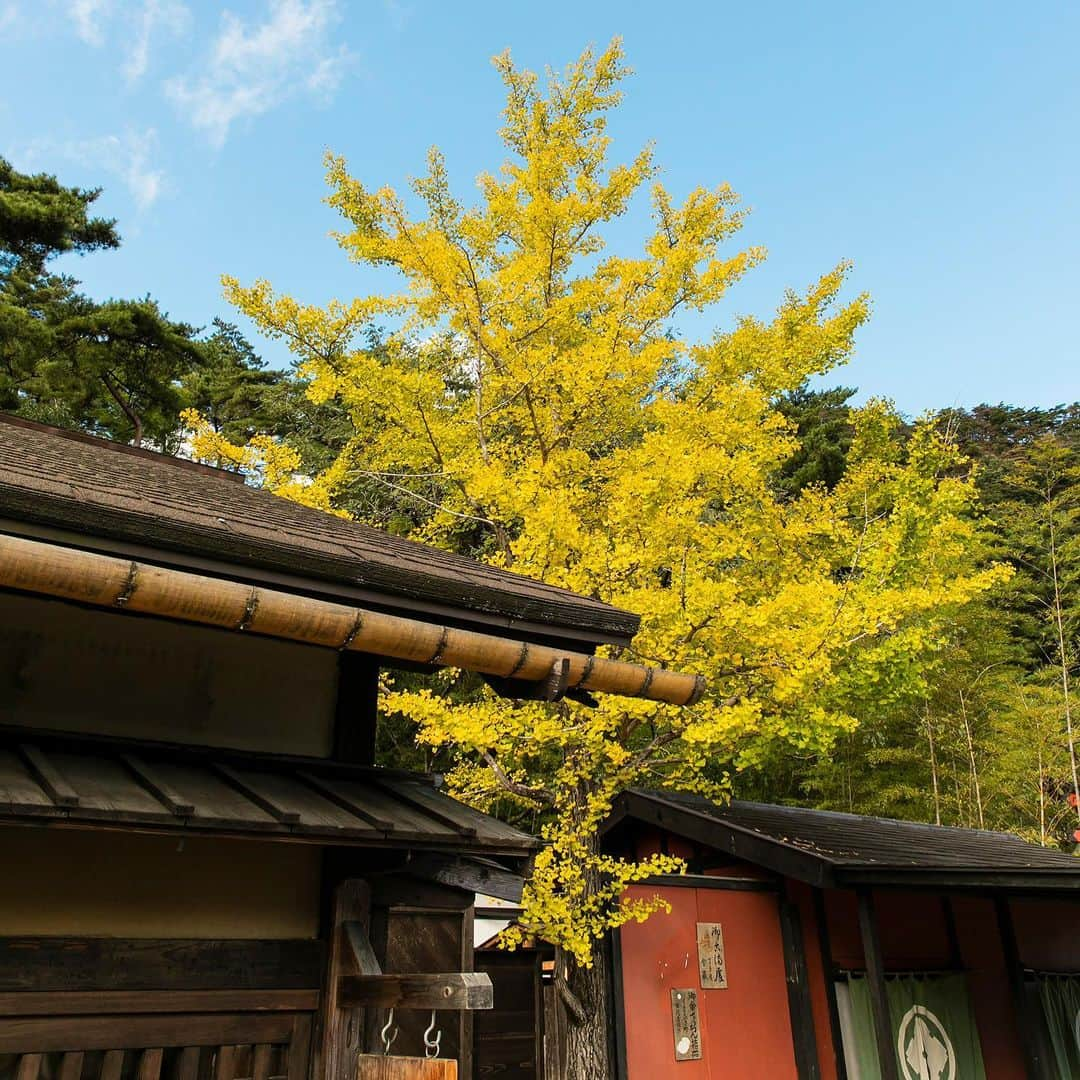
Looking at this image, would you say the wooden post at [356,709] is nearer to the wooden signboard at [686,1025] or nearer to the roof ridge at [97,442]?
the roof ridge at [97,442]

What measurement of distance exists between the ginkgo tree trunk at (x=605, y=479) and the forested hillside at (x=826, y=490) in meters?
0.47

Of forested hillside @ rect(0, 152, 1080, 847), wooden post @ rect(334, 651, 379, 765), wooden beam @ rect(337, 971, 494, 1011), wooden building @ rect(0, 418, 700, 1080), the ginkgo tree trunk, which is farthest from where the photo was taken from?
forested hillside @ rect(0, 152, 1080, 847)

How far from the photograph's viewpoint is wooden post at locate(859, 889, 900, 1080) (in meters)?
7.16

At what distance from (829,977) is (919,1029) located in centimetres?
123

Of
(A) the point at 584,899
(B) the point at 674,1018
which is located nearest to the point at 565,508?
(A) the point at 584,899

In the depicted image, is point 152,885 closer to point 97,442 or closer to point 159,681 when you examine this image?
point 159,681

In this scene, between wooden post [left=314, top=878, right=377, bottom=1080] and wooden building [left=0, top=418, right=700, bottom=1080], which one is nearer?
wooden building [left=0, top=418, right=700, bottom=1080]

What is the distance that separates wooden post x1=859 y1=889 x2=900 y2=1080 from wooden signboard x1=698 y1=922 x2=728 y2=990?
4.29 ft

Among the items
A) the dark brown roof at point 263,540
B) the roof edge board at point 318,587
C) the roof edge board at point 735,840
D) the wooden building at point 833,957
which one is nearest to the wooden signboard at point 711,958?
the wooden building at point 833,957

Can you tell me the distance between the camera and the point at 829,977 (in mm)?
8180

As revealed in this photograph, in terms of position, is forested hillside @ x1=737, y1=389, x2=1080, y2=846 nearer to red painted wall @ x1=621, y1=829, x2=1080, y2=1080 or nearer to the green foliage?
red painted wall @ x1=621, y1=829, x2=1080, y2=1080

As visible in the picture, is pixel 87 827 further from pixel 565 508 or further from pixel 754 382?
pixel 754 382

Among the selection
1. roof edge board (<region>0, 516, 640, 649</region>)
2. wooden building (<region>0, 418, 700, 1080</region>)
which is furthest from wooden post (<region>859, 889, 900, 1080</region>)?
roof edge board (<region>0, 516, 640, 649</region>)

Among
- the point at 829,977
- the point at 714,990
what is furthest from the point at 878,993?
the point at 714,990
